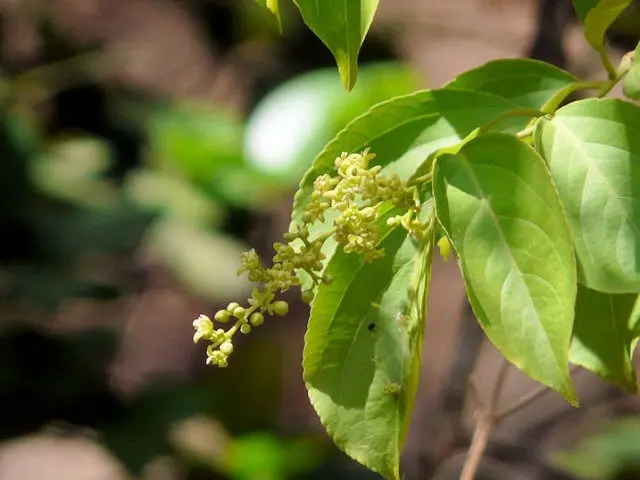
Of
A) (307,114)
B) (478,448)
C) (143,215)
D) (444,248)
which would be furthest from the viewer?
(143,215)

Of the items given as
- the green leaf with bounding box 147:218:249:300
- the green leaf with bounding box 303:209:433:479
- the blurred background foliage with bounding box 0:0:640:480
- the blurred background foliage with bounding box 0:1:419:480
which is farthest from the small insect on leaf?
the green leaf with bounding box 147:218:249:300

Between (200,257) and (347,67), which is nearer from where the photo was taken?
(347,67)

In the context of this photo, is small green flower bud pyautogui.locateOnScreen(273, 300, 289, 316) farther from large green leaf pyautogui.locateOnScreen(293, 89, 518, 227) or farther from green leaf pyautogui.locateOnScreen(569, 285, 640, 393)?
green leaf pyautogui.locateOnScreen(569, 285, 640, 393)

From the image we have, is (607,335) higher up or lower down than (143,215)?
higher up

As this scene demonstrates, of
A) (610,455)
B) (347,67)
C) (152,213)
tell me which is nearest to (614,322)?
(347,67)

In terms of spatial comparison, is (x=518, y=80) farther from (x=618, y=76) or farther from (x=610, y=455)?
(x=610, y=455)

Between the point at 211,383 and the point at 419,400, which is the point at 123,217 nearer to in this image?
the point at 211,383

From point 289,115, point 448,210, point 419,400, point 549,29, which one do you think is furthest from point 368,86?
point 419,400
